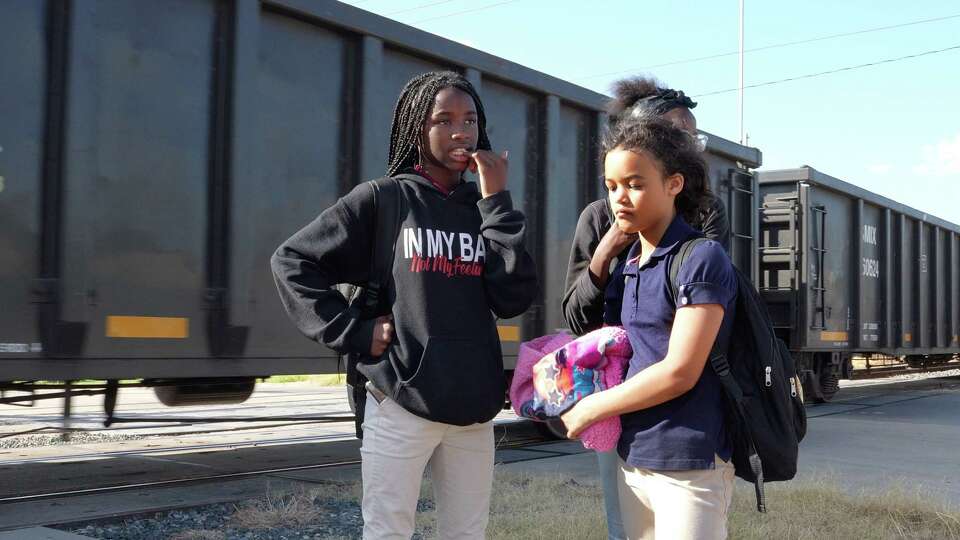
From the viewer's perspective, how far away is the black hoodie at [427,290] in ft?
7.78

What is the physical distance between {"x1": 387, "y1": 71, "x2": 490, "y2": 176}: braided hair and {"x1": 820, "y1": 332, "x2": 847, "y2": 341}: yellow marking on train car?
10.9 m

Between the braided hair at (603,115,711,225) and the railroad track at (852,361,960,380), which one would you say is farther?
the railroad track at (852,361,960,380)

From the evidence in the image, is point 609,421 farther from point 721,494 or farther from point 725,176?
point 725,176

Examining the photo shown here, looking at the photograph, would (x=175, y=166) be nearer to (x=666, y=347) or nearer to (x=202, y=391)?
(x=202, y=391)

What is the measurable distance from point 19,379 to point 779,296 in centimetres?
936

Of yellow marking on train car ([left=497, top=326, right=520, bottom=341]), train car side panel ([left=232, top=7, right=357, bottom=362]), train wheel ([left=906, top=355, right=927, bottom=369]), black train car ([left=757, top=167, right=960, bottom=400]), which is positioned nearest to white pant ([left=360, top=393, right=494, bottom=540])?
train car side panel ([left=232, top=7, right=357, bottom=362])

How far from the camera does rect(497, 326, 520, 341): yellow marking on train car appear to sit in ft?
25.4

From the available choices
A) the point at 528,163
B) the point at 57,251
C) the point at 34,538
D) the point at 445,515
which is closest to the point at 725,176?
the point at 528,163

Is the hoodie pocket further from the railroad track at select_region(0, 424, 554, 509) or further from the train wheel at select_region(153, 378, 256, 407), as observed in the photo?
the railroad track at select_region(0, 424, 554, 509)

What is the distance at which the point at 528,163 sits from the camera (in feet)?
26.8

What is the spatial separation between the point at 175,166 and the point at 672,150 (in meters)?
4.25

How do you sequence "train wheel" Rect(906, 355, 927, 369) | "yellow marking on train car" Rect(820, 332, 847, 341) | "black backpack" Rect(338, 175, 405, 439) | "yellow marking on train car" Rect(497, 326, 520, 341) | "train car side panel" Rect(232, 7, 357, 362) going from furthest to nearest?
1. "train wheel" Rect(906, 355, 927, 369)
2. "yellow marking on train car" Rect(820, 332, 847, 341)
3. "yellow marking on train car" Rect(497, 326, 520, 341)
4. "train car side panel" Rect(232, 7, 357, 362)
5. "black backpack" Rect(338, 175, 405, 439)

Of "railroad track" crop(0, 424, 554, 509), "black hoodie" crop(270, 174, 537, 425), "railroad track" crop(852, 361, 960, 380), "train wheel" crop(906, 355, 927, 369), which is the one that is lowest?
"railroad track" crop(0, 424, 554, 509)

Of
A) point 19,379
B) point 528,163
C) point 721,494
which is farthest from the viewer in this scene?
point 528,163
